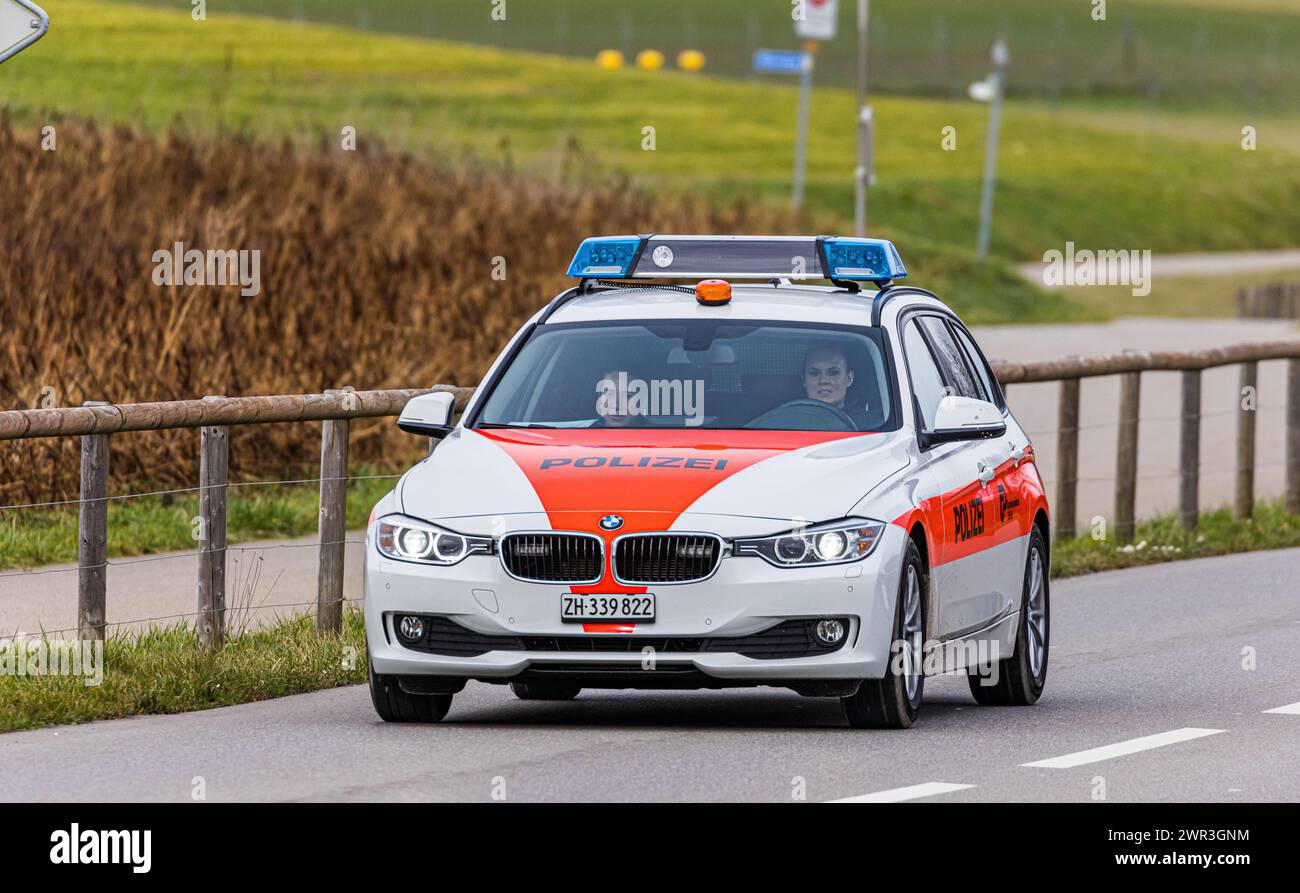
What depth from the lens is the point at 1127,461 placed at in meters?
19.1

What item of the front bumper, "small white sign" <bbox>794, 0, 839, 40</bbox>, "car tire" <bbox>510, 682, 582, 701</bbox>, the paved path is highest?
"small white sign" <bbox>794, 0, 839, 40</bbox>

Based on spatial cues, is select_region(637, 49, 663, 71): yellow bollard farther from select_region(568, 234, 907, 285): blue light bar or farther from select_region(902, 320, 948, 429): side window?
select_region(902, 320, 948, 429): side window

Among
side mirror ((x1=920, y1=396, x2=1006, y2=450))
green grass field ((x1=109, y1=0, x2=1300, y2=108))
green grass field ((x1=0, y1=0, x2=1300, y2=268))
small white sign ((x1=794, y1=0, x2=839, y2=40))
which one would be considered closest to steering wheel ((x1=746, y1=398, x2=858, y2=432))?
side mirror ((x1=920, y1=396, x2=1006, y2=450))

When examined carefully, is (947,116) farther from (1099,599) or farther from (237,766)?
(237,766)

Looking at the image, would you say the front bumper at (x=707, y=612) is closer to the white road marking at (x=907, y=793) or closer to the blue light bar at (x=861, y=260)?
the white road marking at (x=907, y=793)

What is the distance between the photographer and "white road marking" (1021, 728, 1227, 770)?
991 centimetres

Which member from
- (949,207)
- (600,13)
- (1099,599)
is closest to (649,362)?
(1099,599)

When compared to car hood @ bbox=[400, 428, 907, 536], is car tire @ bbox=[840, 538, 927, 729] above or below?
below

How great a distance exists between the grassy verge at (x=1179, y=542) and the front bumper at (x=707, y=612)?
25.5 feet

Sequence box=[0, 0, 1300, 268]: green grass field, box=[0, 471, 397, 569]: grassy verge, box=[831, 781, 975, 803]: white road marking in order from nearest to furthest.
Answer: box=[831, 781, 975, 803]: white road marking
box=[0, 471, 397, 569]: grassy verge
box=[0, 0, 1300, 268]: green grass field

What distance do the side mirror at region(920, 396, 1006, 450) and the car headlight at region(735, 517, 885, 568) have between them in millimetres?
838

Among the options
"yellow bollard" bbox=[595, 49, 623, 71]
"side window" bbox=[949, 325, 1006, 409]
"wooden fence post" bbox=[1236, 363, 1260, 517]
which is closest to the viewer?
"side window" bbox=[949, 325, 1006, 409]

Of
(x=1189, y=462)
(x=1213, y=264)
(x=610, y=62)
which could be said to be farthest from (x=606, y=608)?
(x=610, y=62)

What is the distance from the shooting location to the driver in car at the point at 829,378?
36.5 ft
